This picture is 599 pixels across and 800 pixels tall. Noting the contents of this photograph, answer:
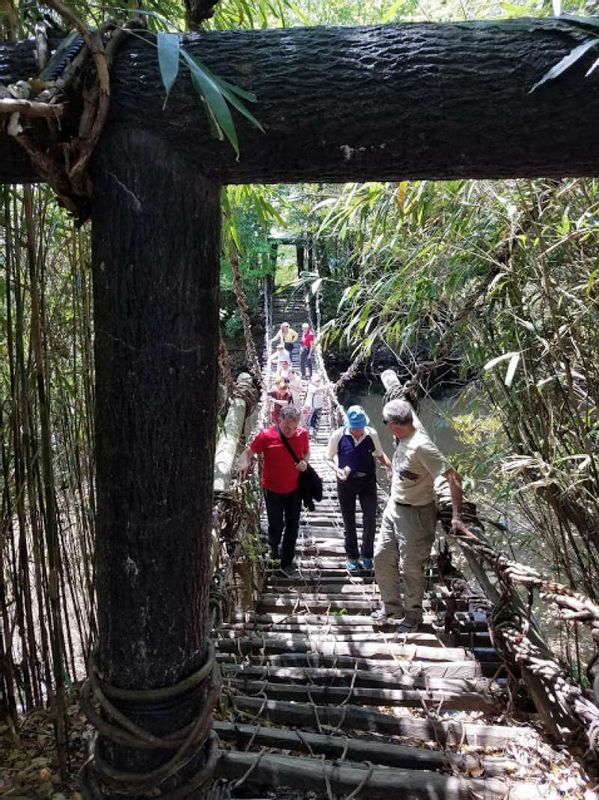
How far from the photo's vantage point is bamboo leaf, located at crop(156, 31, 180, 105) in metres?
0.65

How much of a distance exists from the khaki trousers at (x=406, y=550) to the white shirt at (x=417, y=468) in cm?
5

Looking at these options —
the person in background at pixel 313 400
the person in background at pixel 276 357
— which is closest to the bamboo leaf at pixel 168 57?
the person in background at pixel 313 400

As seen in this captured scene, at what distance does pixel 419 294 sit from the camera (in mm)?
2188

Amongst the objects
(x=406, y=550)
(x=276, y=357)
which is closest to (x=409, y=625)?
(x=406, y=550)

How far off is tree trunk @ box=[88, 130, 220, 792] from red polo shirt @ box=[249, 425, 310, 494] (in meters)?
2.05

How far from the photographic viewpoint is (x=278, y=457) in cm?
296

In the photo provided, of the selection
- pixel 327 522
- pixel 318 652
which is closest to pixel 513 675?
pixel 318 652

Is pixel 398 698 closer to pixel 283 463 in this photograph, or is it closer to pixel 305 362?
pixel 283 463

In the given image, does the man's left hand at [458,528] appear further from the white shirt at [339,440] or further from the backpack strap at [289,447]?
the backpack strap at [289,447]

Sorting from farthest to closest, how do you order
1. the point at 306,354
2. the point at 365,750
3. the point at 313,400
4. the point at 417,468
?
1. the point at 306,354
2. the point at 313,400
3. the point at 417,468
4. the point at 365,750

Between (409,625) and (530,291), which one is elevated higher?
(530,291)

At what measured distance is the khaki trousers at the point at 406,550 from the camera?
2385 millimetres

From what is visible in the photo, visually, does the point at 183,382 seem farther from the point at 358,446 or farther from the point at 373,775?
the point at 358,446

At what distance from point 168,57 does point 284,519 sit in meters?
2.77
